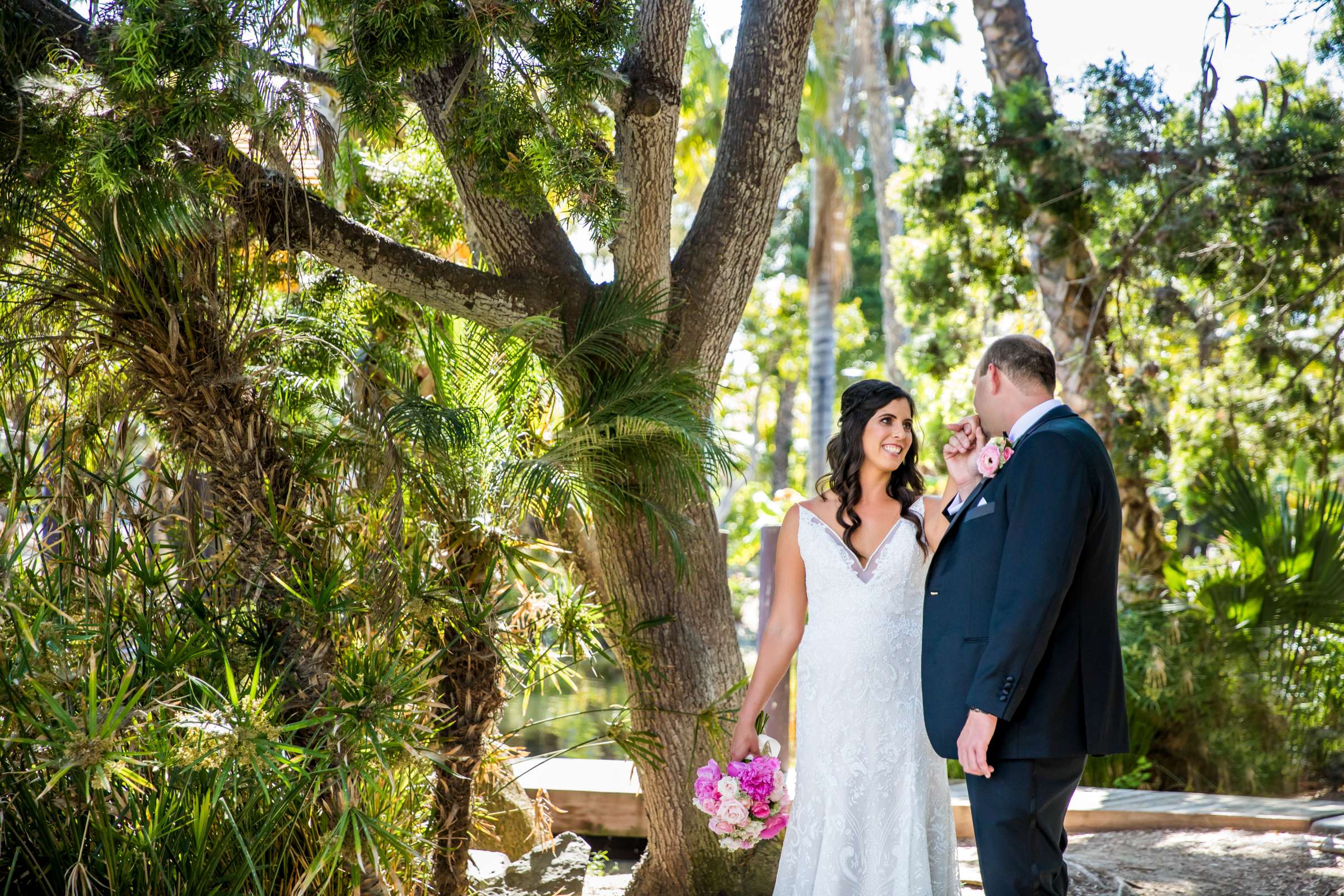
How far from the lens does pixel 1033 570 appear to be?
113 inches

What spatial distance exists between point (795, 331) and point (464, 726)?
61.4ft

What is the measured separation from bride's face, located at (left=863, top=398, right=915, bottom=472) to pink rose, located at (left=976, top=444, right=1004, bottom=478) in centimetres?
41

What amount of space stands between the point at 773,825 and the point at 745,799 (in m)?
0.17

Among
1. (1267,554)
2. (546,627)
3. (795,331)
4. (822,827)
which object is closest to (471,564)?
(546,627)

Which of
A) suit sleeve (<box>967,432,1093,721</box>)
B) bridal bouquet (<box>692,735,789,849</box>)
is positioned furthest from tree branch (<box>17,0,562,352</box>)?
suit sleeve (<box>967,432,1093,721</box>)

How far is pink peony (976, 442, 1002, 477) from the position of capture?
317 centimetres

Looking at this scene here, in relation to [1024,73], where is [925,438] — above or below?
below

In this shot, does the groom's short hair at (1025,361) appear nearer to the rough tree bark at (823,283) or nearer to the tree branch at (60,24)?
the tree branch at (60,24)

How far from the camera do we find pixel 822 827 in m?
3.46

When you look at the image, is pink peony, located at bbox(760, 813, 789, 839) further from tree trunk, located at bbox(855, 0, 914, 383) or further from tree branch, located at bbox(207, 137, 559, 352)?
tree trunk, located at bbox(855, 0, 914, 383)

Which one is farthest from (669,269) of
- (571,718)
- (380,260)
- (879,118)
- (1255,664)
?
(879,118)

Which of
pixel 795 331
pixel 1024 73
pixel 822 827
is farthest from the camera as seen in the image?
pixel 795 331

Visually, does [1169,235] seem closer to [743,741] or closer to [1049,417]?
[1049,417]

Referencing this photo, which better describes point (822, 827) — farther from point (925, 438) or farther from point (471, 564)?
point (925, 438)
